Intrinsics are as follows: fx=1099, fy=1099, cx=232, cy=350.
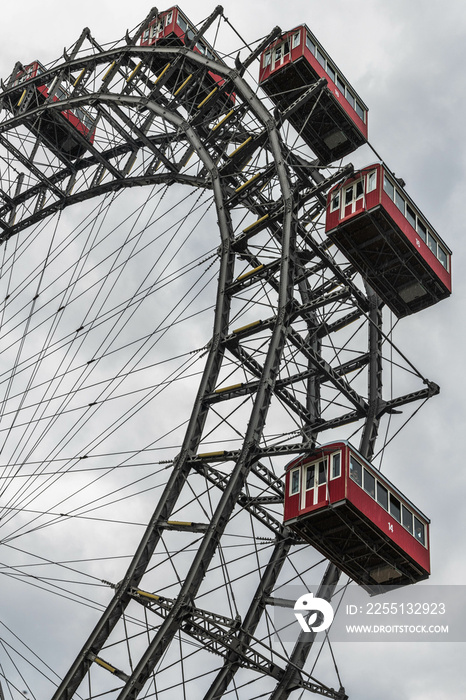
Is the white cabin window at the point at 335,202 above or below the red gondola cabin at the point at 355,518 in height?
above

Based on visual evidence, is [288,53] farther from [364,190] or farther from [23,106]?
[23,106]

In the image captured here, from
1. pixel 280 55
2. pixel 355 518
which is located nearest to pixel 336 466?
pixel 355 518

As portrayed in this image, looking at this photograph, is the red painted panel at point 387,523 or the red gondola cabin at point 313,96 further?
the red gondola cabin at point 313,96

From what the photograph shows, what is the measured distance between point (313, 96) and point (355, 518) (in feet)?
51.8

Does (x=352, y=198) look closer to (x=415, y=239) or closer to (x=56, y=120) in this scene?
(x=415, y=239)

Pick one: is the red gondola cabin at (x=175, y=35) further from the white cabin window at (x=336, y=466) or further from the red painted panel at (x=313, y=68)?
the white cabin window at (x=336, y=466)

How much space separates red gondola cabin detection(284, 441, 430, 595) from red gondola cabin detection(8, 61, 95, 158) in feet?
66.3

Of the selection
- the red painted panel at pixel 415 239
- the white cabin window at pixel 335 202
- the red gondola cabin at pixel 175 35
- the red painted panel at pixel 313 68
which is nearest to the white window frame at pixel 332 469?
the red painted panel at pixel 415 239

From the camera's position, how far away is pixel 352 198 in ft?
116

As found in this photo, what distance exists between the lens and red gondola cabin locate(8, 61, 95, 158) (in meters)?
45.6

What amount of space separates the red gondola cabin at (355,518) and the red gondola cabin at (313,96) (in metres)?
13.3

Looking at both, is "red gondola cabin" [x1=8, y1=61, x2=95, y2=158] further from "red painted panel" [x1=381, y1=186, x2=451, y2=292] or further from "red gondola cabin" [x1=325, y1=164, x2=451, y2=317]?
"red painted panel" [x1=381, y1=186, x2=451, y2=292]

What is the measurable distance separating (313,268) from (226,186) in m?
4.12

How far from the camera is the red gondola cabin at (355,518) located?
29984 mm
